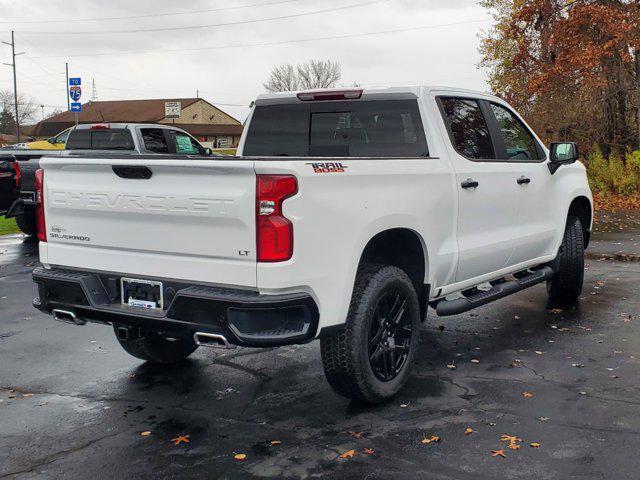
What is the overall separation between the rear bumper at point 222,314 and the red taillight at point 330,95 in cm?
213

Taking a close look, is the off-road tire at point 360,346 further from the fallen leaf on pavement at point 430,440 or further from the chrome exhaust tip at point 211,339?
the chrome exhaust tip at point 211,339

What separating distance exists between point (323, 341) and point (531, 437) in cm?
131

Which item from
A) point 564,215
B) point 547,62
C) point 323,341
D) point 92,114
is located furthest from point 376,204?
point 92,114

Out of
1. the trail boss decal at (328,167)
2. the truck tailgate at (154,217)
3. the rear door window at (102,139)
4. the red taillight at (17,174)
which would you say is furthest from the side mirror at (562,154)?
the rear door window at (102,139)

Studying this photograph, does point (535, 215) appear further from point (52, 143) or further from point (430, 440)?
point (52, 143)

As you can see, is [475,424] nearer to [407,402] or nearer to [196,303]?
[407,402]

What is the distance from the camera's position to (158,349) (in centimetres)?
573

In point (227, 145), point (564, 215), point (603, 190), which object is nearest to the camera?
point (564, 215)

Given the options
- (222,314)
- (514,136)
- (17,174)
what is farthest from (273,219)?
(17,174)

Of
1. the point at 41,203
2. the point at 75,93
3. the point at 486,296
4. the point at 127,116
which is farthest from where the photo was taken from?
the point at 127,116

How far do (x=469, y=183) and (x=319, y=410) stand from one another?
2016 millimetres

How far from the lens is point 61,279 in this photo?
15.1ft

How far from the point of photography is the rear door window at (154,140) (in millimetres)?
16609

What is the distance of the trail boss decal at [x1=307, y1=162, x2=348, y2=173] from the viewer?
4.07 metres
